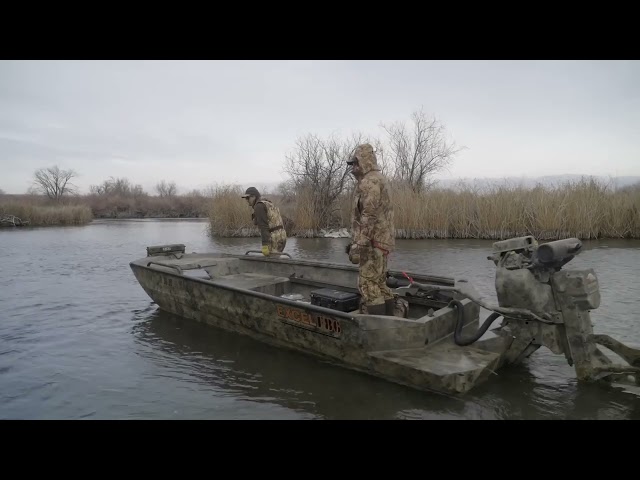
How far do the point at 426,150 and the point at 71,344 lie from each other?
83.5 feet

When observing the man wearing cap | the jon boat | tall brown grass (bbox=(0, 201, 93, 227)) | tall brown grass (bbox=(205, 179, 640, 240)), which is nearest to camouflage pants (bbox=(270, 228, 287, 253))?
the man wearing cap

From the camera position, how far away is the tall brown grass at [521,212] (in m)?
15.2

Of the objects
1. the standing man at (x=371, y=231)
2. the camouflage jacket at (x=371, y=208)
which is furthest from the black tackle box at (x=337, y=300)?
the camouflage jacket at (x=371, y=208)

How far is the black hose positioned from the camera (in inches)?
167

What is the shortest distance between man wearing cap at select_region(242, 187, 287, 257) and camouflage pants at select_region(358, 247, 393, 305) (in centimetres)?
359

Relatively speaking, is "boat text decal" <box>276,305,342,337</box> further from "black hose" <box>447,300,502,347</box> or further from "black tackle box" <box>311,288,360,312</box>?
"black hose" <box>447,300,502,347</box>

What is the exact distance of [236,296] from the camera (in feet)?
18.7

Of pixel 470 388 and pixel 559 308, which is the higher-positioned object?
pixel 559 308

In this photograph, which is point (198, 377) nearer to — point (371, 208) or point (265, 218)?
point (371, 208)

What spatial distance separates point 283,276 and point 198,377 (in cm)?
320

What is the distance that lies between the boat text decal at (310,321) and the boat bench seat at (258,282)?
1793mm
